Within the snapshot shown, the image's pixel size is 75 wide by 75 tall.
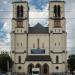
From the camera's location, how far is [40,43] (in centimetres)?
14950

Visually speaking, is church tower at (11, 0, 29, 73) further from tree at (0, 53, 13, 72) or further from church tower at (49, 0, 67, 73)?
church tower at (49, 0, 67, 73)

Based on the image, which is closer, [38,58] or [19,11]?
[38,58]

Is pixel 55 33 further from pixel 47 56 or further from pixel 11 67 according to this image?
pixel 11 67

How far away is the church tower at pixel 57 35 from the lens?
146 m

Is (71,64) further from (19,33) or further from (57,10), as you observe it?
(19,33)

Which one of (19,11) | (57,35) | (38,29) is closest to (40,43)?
(38,29)

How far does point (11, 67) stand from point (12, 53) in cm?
433

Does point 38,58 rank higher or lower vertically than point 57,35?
lower

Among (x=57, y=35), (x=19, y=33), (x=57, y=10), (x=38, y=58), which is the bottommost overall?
(x=38, y=58)

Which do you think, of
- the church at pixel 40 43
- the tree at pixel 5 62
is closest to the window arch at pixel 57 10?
the church at pixel 40 43

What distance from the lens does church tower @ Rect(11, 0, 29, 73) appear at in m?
147

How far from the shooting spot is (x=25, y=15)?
15025 centimetres

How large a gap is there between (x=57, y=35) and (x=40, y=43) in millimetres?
5966

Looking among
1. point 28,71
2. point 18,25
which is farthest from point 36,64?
point 18,25
